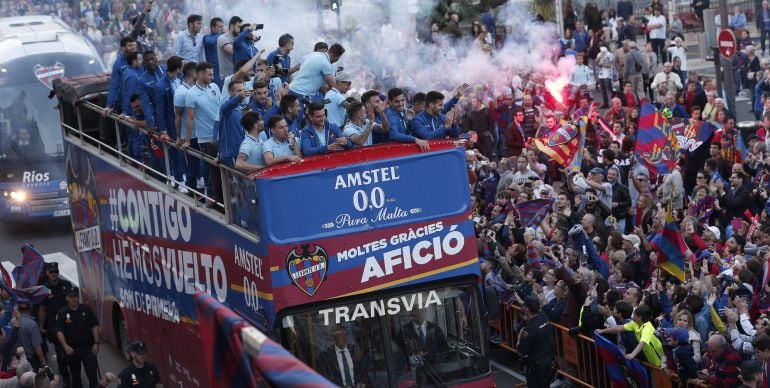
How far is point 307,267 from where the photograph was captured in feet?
37.7

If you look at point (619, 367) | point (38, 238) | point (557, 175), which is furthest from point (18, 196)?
point (619, 367)

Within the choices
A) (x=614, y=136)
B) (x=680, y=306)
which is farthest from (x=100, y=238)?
(x=614, y=136)

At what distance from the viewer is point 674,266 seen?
1505 centimetres

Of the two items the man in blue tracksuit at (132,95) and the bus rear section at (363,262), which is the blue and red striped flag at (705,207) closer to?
the bus rear section at (363,262)

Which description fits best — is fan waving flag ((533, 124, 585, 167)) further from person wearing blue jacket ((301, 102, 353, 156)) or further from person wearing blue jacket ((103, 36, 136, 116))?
person wearing blue jacket ((301, 102, 353, 156))

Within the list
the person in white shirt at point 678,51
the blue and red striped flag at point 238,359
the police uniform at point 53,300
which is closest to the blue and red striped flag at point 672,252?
the police uniform at point 53,300

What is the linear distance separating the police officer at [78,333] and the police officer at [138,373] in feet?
8.21

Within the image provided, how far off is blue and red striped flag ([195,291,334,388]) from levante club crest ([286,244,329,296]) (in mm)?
4867

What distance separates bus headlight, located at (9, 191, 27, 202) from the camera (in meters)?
23.7

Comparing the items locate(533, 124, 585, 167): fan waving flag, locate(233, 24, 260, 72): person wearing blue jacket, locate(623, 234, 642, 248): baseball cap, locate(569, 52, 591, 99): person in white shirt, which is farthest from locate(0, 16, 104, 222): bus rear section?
locate(623, 234, 642, 248): baseball cap

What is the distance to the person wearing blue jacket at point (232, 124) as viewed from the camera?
42.5ft

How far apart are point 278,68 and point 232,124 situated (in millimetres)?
2248

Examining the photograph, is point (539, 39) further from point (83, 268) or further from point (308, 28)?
point (83, 268)

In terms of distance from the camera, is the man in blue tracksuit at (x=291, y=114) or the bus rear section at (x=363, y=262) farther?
the man in blue tracksuit at (x=291, y=114)
